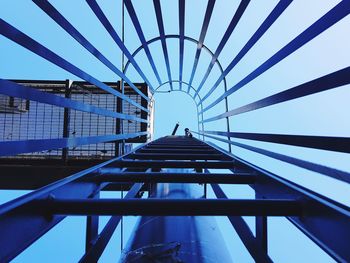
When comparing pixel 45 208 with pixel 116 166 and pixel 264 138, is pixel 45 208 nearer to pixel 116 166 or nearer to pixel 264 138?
pixel 116 166

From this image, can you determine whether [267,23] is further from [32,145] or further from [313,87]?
[32,145]

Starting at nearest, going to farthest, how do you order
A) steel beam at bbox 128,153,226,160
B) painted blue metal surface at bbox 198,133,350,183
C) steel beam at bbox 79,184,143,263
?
painted blue metal surface at bbox 198,133,350,183
steel beam at bbox 79,184,143,263
steel beam at bbox 128,153,226,160

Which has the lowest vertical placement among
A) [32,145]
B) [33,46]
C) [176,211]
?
[176,211]

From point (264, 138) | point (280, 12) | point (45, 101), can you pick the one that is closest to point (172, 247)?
point (264, 138)

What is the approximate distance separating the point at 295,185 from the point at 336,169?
0.23 meters

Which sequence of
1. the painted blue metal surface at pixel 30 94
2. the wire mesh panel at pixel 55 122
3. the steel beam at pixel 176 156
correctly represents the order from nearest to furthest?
the painted blue metal surface at pixel 30 94 < the steel beam at pixel 176 156 < the wire mesh panel at pixel 55 122

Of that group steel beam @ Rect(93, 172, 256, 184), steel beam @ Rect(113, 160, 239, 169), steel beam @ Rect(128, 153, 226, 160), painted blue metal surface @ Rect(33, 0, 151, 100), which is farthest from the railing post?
steel beam @ Rect(93, 172, 256, 184)

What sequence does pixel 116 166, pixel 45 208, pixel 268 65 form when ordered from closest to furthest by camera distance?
pixel 45 208, pixel 268 65, pixel 116 166

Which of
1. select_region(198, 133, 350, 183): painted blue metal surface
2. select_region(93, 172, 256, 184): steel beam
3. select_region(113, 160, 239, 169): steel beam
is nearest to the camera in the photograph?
select_region(198, 133, 350, 183): painted blue metal surface

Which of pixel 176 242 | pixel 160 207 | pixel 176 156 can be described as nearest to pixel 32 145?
pixel 160 207

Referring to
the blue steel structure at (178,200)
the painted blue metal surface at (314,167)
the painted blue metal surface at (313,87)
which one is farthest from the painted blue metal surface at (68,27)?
the painted blue metal surface at (314,167)

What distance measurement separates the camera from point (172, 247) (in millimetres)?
1574

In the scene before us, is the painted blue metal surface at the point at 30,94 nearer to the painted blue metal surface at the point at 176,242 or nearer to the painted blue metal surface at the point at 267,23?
the painted blue metal surface at the point at 176,242

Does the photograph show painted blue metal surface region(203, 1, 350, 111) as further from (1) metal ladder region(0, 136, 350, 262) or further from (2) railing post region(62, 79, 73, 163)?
(2) railing post region(62, 79, 73, 163)
